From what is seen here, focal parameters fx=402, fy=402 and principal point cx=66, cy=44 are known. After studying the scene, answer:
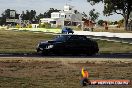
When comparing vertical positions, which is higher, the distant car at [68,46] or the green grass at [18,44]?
the distant car at [68,46]

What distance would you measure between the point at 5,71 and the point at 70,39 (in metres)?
11.2

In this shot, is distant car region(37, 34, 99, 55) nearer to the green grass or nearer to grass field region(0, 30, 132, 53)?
grass field region(0, 30, 132, 53)

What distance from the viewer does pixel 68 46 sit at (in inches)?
1037

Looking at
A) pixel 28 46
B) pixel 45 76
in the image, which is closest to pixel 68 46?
pixel 45 76

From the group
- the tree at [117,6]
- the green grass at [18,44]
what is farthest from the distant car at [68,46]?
the tree at [117,6]

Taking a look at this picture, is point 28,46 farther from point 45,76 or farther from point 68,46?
point 45,76

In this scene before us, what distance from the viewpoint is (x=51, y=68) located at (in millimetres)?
17484

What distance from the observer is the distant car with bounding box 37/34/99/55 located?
1011 inches

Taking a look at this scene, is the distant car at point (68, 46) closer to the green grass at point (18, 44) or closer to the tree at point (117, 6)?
the green grass at point (18, 44)

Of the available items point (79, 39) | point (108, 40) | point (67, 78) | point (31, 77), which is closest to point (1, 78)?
point (31, 77)

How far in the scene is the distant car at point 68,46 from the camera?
2567cm

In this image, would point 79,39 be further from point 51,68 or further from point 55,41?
point 51,68

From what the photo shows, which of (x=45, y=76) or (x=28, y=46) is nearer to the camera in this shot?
(x=45, y=76)

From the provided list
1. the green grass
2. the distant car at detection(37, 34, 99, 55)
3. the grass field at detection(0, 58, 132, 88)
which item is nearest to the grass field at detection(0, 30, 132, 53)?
the green grass
